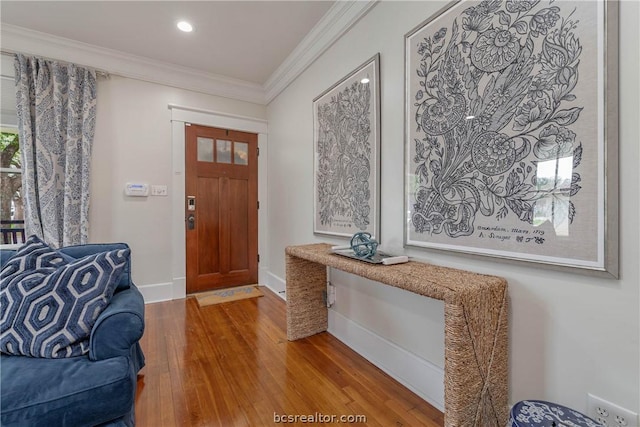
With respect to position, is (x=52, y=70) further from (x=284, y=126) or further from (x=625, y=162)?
(x=625, y=162)

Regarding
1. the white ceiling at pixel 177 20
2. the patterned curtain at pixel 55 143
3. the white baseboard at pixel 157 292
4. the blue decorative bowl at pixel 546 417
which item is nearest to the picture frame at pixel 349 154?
the white ceiling at pixel 177 20

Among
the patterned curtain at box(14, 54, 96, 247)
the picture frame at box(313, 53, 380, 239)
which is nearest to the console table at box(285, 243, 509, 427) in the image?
the picture frame at box(313, 53, 380, 239)

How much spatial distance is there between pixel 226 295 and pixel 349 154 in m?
2.18

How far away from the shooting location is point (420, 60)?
61.2 inches

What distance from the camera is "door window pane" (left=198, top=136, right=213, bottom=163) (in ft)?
10.8

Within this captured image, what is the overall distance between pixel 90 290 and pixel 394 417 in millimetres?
1565

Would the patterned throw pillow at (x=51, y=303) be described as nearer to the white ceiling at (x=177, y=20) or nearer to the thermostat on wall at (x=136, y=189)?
the thermostat on wall at (x=136, y=189)

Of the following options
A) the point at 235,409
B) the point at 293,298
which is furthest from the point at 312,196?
the point at 235,409

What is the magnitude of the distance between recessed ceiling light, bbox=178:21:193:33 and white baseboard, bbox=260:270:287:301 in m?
2.58

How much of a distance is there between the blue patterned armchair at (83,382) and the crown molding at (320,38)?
2296 mm

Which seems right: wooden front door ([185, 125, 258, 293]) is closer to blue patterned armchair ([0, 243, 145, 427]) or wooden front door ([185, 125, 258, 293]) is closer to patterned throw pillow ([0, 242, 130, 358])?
patterned throw pillow ([0, 242, 130, 358])

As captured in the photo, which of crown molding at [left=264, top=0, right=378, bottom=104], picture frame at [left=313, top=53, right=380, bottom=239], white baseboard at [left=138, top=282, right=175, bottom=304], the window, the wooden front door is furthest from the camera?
the wooden front door

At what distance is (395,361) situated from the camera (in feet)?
5.57

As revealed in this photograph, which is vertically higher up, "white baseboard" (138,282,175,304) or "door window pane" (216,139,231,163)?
"door window pane" (216,139,231,163)
